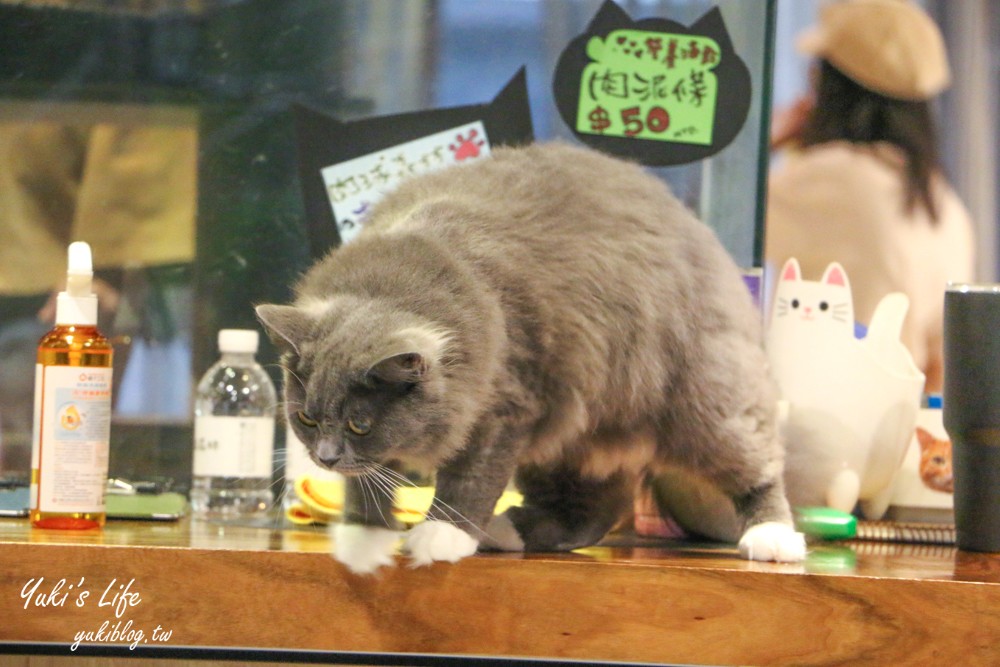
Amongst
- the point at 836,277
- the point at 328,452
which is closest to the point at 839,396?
the point at 836,277

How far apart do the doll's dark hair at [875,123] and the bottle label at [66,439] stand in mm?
2125

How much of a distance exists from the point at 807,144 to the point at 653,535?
1.67 metres

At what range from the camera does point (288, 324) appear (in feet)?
3.66

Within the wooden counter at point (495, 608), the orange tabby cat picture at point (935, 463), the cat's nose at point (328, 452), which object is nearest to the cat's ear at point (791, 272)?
the orange tabby cat picture at point (935, 463)

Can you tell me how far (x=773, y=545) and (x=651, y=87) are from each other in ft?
2.49

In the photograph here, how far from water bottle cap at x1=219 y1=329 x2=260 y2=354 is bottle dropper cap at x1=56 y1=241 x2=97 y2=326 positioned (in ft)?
0.85

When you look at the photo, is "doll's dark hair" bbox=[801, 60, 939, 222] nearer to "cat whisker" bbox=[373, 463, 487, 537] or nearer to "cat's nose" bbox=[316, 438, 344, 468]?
"cat whisker" bbox=[373, 463, 487, 537]

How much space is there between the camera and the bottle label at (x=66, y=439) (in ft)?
4.09

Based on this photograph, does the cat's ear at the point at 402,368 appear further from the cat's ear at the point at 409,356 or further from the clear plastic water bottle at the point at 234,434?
the clear plastic water bottle at the point at 234,434

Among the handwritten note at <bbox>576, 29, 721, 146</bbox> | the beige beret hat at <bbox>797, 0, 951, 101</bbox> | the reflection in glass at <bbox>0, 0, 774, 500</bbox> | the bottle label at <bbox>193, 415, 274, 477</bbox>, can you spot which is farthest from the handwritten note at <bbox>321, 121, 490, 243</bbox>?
the beige beret hat at <bbox>797, 0, 951, 101</bbox>

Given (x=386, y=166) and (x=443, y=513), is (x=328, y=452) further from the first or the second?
(x=386, y=166)

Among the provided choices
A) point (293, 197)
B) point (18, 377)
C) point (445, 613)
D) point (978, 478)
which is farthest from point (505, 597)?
point (18, 377)

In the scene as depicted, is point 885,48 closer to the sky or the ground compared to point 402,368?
closer to the sky

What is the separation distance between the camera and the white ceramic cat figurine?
4.89ft
